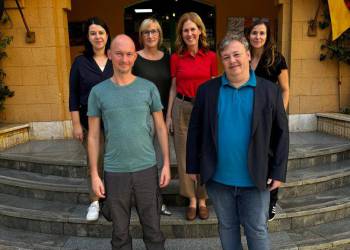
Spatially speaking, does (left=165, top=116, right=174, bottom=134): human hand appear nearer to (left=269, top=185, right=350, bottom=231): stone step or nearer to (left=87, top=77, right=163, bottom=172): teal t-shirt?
(left=87, top=77, right=163, bottom=172): teal t-shirt

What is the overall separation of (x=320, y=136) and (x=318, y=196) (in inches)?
55.9

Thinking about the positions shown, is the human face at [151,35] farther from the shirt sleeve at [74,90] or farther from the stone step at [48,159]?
the stone step at [48,159]

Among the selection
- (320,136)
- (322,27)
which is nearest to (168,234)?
(320,136)

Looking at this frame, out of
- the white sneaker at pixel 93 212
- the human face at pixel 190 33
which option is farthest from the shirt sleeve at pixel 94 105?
the white sneaker at pixel 93 212

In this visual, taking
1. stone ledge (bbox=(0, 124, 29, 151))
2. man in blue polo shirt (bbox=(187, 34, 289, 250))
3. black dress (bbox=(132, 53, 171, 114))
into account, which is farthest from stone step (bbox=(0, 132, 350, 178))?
man in blue polo shirt (bbox=(187, 34, 289, 250))

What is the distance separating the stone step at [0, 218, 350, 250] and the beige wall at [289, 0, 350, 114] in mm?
2207

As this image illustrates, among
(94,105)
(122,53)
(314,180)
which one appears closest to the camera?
(122,53)

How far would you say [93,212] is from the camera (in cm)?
301

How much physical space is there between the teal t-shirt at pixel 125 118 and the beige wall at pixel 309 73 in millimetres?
3234

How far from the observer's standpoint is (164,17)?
7.91m

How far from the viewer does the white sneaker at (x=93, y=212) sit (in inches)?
118

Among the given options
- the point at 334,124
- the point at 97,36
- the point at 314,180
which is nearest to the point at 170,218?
the point at 314,180

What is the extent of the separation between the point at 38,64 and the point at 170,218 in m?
3.02

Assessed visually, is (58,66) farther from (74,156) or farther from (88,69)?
(88,69)
